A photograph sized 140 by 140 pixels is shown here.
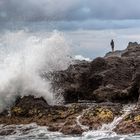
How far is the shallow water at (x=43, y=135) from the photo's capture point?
1075 inches

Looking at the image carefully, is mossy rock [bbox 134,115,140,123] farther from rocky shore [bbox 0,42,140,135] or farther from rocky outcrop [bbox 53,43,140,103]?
rocky outcrop [bbox 53,43,140,103]

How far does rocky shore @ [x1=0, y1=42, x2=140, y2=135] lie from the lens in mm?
29141

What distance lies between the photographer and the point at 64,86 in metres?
37.5

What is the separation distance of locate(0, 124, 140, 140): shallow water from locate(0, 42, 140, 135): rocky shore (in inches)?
14.1

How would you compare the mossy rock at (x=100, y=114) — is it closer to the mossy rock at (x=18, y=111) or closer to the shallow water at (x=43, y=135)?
the shallow water at (x=43, y=135)

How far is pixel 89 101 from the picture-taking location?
35531mm

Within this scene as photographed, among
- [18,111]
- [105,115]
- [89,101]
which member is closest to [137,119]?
[105,115]

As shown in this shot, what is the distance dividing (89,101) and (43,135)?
24.7 feet

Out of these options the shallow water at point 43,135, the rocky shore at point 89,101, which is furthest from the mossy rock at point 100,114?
the shallow water at point 43,135

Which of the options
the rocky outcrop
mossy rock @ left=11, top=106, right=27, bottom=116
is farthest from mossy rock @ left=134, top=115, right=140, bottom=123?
mossy rock @ left=11, top=106, right=27, bottom=116

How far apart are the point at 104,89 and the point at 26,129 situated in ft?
25.0

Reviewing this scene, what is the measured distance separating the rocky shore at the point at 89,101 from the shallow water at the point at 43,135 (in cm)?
36

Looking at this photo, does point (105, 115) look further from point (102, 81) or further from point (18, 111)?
point (102, 81)

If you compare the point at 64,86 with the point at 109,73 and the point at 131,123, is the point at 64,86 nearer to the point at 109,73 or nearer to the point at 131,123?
the point at 109,73
